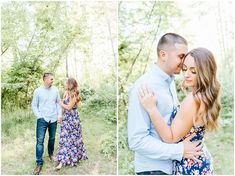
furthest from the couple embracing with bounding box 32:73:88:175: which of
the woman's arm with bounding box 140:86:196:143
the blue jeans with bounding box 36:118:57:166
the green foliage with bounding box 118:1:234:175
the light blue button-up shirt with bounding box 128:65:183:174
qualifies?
the woman's arm with bounding box 140:86:196:143

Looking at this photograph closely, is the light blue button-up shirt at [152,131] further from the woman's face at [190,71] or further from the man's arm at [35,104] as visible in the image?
the man's arm at [35,104]

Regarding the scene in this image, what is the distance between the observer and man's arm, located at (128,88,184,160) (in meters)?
1.92

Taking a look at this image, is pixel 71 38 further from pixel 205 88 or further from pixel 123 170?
pixel 205 88

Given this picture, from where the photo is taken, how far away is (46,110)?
128 inches

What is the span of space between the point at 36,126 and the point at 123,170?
2.62 ft

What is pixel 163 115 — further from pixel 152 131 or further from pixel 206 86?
pixel 206 86

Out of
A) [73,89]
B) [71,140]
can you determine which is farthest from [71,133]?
[73,89]

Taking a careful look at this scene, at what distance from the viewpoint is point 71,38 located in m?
3.31

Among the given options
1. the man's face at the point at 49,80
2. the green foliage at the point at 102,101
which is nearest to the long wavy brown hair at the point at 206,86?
the green foliage at the point at 102,101

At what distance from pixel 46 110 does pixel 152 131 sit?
4.76 ft

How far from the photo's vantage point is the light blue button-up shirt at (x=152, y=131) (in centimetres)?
192

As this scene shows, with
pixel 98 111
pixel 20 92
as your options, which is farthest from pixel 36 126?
pixel 98 111

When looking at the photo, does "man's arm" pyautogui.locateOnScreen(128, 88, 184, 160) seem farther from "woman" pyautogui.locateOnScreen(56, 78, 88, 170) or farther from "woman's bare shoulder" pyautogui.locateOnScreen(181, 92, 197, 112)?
"woman" pyautogui.locateOnScreen(56, 78, 88, 170)

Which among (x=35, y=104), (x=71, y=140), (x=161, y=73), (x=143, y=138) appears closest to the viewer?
(x=143, y=138)
